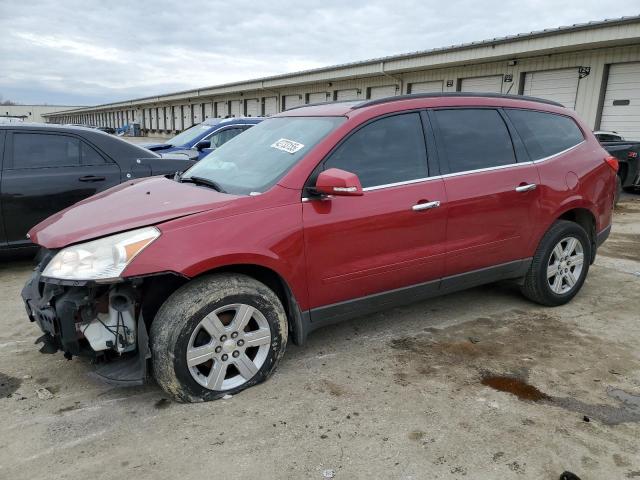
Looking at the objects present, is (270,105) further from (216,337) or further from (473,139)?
(216,337)

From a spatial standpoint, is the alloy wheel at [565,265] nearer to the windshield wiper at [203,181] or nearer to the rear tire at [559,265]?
the rear tire at [559,265]

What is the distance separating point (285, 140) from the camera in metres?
3.44

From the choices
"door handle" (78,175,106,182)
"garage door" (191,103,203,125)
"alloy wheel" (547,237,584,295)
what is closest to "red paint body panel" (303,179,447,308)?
"alloy wheel" (547,237,584,295)

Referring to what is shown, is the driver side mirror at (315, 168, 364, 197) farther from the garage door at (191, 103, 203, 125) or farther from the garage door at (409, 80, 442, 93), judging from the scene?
the garage door at (191, 103, 203, 125)

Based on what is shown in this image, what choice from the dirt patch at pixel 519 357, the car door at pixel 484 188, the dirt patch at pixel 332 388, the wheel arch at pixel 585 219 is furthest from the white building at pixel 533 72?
the dirt patch at pixel 332 388

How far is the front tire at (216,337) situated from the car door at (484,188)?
4.88 feet

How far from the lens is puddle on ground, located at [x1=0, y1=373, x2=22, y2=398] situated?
9.66 ft

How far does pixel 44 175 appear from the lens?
513 centimetres

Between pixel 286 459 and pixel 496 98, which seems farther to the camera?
pixel 496 98

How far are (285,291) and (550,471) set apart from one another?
5.52 ft

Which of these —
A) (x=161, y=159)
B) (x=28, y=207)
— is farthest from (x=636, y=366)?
(x=28, y=207)

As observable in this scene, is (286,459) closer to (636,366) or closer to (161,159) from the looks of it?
(636,366)

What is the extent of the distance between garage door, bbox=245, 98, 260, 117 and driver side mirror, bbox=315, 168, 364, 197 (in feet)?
95.3

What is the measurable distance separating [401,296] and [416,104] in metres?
1.39
